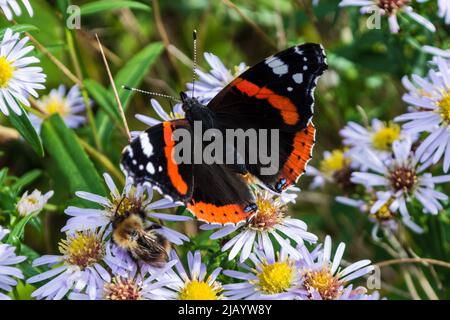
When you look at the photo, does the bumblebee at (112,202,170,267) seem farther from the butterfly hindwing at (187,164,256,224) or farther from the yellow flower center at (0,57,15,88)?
the yellow flower center at (0,57,15,88)

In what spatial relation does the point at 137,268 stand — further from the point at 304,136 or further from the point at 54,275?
the point at 304,136

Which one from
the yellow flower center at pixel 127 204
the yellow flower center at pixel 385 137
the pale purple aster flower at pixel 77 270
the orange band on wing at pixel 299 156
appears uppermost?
the yellow flower center at pixel 385 137

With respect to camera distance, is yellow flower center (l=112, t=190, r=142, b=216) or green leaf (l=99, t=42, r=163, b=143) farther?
green leaf (l=99, t=42, r=163, b=143)

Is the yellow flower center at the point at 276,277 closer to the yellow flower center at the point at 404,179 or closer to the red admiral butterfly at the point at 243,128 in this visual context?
the red admiral butterfly at the point at 243,128

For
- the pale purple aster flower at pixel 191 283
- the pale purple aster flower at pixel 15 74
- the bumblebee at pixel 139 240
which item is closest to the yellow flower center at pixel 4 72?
the pale purple aster flower at pixel 15 74

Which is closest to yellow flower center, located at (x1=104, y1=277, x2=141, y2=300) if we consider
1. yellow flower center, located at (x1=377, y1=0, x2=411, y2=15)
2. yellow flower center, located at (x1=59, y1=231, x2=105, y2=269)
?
yellow flower center, located at (x1=59, y1=231, x2=105, y2=269)
